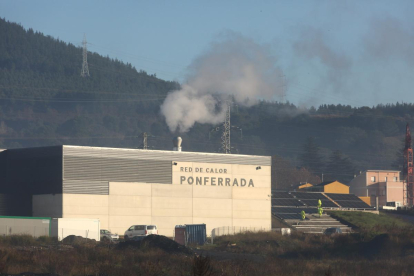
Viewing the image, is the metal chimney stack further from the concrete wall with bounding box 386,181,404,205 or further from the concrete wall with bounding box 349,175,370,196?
the concrete wall with bounding box 349,175,370,196

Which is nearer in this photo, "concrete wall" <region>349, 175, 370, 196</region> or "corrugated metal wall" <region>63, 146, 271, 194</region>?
"corrugated metal wall" <region>63, 146, 271, 194</region>

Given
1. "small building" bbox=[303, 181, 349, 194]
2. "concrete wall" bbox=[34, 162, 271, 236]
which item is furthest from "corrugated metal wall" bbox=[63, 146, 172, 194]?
"small building" bbox=[303, 181, 349, 194]

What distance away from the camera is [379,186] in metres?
144

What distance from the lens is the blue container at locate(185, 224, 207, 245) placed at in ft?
193

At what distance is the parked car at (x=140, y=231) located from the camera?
193ft

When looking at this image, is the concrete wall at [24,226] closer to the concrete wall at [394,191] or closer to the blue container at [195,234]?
the blue container at [195,234]

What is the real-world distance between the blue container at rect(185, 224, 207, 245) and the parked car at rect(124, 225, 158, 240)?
2.77 m

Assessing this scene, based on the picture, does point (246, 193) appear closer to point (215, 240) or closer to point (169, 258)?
point (215, 240)

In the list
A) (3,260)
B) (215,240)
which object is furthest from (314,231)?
(3,260)

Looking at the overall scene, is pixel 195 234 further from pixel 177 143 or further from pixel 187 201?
pixel 177 143

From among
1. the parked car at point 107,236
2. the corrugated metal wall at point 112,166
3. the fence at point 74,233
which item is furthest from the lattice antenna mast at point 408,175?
the fence at point 74,233

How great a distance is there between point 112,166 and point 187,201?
28.5ft

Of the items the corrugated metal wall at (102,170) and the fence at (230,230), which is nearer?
the corrugated metal wall at (102,170)

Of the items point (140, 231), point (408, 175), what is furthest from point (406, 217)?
point (140, 231)
